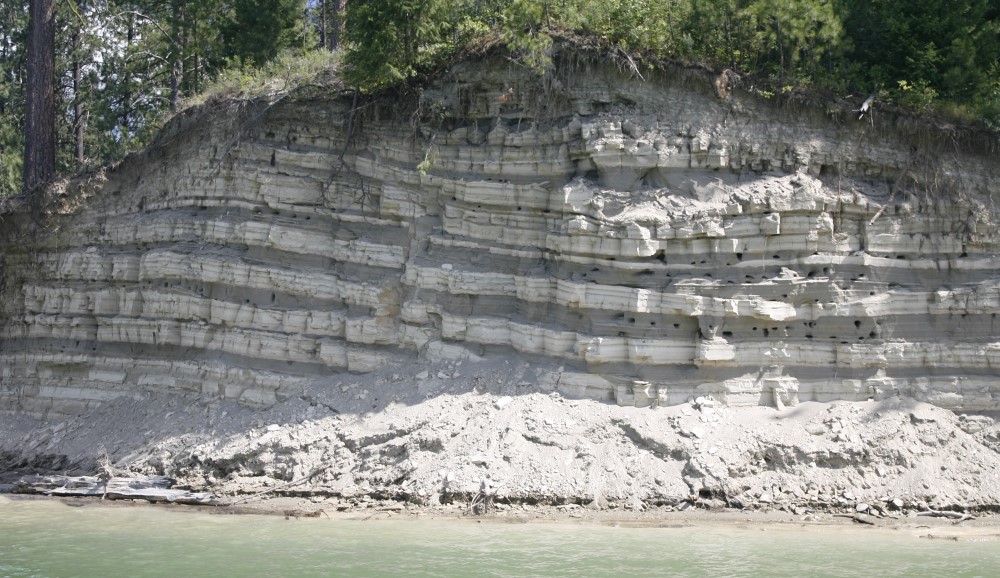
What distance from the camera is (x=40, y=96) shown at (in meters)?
16.0

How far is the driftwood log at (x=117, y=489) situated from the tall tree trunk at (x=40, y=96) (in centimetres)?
611

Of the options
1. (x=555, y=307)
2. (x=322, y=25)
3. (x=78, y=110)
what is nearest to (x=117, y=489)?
(x=555, y=307)

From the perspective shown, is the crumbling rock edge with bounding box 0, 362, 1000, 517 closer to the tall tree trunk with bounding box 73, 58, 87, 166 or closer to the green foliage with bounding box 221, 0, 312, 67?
the green foliage with bounding box 221, 0, 312, 67

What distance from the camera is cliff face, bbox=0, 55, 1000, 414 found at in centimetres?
1173

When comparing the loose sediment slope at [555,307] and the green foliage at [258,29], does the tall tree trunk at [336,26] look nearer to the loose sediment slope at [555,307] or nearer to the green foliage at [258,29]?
the green foliage at [258,29]

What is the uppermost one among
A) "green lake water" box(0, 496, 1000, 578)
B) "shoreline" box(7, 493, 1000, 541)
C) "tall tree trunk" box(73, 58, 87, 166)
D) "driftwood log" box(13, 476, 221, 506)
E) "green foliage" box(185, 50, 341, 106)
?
"tall tree trunk" box(73, 58, 87, 166)

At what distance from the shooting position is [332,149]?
45.8ft

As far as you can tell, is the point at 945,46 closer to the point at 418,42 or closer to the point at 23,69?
the point at 418,42

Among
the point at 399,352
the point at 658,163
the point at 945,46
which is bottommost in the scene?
the point at 399,352

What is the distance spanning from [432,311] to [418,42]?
4.08 m

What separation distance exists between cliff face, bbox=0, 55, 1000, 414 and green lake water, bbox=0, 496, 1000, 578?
2.31m

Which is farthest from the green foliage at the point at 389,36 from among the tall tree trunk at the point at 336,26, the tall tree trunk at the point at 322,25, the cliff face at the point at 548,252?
the tall tree trunk at the point at 322,25

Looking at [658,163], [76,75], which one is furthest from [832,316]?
[76,75]

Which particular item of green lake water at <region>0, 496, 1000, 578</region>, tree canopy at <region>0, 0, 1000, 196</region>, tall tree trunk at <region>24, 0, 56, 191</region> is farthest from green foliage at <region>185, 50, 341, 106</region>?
green lake water at <region>0, 496, 1000, 578</region>
